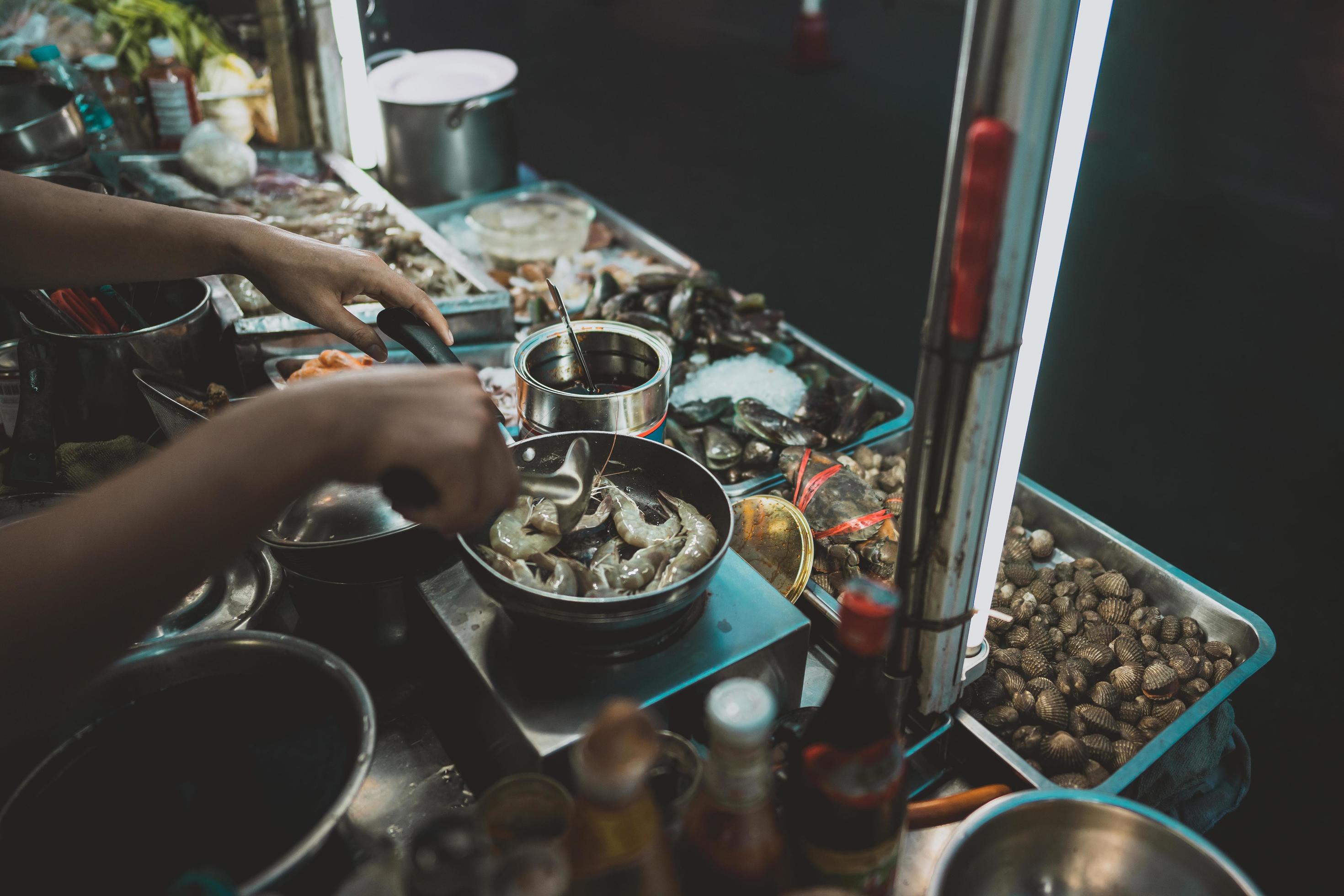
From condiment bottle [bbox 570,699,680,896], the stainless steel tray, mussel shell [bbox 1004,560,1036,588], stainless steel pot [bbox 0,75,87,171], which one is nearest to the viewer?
condiment bottle [bbox 570,699,680,896]

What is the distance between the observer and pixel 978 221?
3.29ft

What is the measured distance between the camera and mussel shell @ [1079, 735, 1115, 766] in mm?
1910

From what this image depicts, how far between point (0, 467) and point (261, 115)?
117 inches

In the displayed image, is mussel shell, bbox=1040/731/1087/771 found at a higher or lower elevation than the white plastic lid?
lower

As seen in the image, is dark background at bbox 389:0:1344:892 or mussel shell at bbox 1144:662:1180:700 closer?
mussel shell at bbox 1144:662:1180:700

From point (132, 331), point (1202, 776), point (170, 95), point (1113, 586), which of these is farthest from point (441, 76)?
point (1202, 776)

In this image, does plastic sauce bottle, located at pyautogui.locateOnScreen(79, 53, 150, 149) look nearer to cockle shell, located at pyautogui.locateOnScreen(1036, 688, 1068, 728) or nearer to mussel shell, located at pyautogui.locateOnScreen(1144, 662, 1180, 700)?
cockle shell, located at pyautogui.locateOnScreen(1036, 688, 1068, 728)

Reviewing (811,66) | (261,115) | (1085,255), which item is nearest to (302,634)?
(261,115)

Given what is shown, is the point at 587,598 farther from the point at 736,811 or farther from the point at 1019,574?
the point at 1019,574

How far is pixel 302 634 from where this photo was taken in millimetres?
1764

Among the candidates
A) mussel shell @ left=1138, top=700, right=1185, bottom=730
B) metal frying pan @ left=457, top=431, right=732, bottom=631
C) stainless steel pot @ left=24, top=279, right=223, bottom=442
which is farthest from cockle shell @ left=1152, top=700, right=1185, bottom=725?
stainless steel pot @ left=24, top=279, right=223, bottom=442

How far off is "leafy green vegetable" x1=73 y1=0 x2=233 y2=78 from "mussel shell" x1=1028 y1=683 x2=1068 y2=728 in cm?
515

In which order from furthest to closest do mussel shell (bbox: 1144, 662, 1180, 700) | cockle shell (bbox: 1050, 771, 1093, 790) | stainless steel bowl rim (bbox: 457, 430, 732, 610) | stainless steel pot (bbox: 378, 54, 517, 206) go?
stainless steel pot (bbox: 378, 54, 517, 206) → mussel shell (bbox: 1144, 662, 1180, 700) → cockle shell (bbox: 1050, 771, 1093, 790) → stainless steel bowl rim (bbox: 457, 430, 732, 610)

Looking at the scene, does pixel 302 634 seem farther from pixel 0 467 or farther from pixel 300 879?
pixel 0 467
